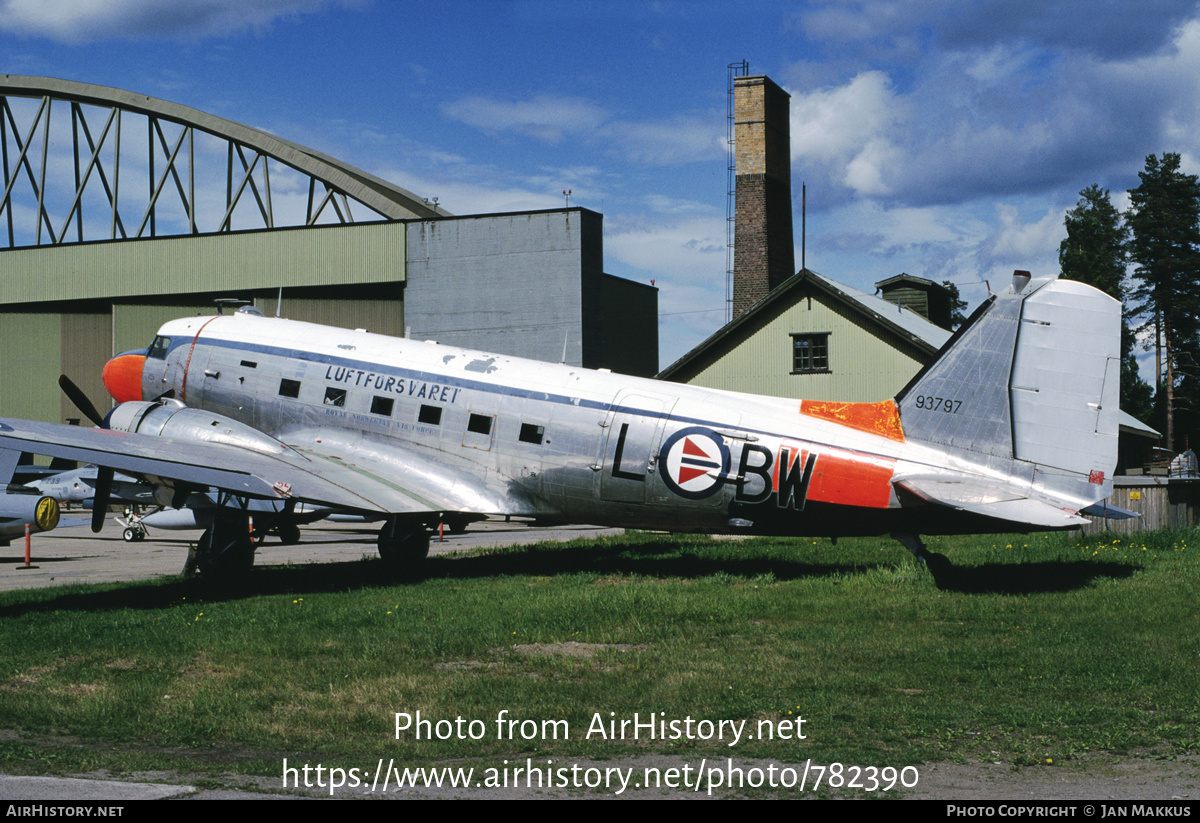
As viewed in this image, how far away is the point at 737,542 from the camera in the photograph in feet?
82.8

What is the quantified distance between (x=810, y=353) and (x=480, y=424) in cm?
2338

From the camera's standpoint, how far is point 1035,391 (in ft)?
50.7

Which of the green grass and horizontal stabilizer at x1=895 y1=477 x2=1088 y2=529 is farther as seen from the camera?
horizontal stabilizer at x1=895 y1=477 x2=1088 y2=529

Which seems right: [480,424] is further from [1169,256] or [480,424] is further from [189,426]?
[1169,256]

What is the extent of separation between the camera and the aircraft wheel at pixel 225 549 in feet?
60.5

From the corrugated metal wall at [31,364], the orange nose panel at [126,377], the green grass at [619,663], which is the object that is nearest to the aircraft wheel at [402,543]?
the green grass at [619,663]

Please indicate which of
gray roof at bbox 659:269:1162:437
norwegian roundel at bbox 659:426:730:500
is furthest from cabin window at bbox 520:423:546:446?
gray roof at bbox 659:269:1162:437

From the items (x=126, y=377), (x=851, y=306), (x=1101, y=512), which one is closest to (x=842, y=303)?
(x=851, y=306)

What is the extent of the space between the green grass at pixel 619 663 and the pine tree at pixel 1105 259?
6994 centimetres

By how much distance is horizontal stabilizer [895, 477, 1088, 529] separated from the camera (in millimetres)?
13836

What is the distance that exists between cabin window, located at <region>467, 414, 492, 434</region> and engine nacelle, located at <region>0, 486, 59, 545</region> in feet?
44.4

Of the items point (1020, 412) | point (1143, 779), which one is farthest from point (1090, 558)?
point (1143, 779)

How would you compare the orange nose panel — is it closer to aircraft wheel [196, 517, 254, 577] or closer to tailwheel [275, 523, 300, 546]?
aircraft wheel [196, 517, 254, 577]
